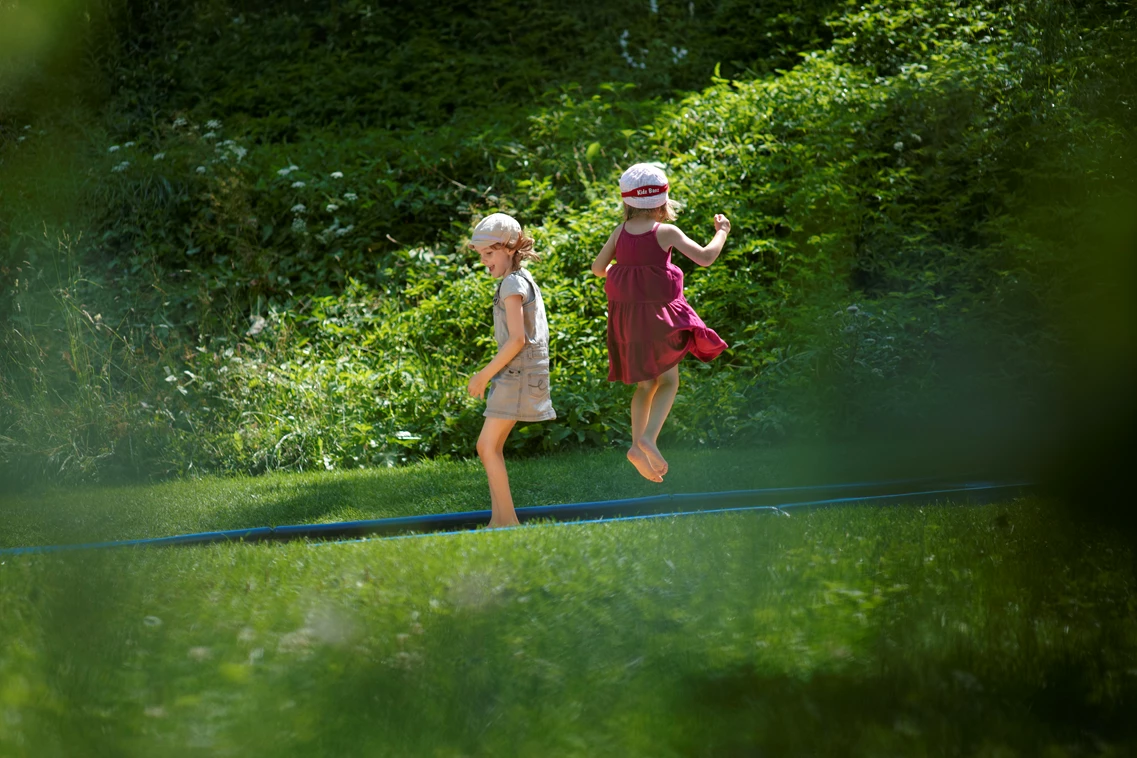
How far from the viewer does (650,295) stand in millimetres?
5688

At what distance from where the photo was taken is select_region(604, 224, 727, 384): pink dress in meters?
5.66

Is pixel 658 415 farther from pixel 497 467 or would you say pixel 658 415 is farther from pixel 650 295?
pixel 497 467

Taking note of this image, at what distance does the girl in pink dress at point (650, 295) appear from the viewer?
5594 millimetres

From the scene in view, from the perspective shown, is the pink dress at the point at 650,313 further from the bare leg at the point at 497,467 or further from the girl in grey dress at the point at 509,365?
the bare leg at the point at 497,467

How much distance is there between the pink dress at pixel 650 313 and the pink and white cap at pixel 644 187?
14 cm

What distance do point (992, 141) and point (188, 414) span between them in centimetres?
696

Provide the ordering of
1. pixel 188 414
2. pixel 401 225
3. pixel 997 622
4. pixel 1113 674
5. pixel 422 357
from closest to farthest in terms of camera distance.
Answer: pixel 1113 674 → pixel 997 622 → pixel 188 414 → pixel 422 357 → pixel 401 225

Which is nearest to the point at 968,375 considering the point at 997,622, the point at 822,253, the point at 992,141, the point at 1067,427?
the point at 1067,427

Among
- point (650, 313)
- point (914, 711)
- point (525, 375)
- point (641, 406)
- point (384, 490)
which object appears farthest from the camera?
point (384, 490)

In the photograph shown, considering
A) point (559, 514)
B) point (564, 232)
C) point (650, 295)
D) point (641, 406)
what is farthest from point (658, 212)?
point (564, 232)

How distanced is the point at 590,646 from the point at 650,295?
8.08 feet

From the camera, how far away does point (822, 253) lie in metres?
8.84

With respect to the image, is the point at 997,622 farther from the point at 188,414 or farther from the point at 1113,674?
the point at 188,414

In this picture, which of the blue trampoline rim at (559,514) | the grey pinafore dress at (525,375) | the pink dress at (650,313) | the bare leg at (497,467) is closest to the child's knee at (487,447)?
the bare leg at (497,467)
